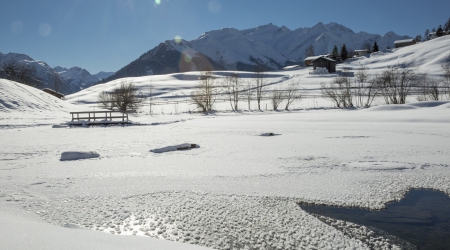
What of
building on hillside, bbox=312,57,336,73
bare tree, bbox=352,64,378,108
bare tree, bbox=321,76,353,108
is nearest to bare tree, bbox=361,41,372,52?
building on hillside, bbox=312,57,336,73

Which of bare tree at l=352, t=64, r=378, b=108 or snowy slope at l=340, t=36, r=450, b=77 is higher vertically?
snowy slope at l=340, t=36, r=450, b=77

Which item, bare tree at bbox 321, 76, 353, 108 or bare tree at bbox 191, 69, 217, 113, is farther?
bare tree at bbox 191, 69, 217, 113

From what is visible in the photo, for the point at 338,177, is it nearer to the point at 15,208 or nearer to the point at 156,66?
the point at 15,208

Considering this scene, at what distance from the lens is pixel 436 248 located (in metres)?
3.51

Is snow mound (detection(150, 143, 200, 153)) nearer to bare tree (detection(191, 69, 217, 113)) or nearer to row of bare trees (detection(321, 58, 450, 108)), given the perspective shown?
bare tree (detection(191, 69, 217, 113))

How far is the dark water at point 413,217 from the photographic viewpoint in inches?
148

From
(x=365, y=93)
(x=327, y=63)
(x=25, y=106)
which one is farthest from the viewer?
(x=327, y=63)

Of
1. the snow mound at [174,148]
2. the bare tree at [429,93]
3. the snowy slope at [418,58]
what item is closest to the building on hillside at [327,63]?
the snowy slope at [418,58]

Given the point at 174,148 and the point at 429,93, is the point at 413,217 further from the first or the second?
the point at 429,93

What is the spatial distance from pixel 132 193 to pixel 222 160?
3.36 metres

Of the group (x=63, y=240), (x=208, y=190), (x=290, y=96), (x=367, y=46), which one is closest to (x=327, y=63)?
(x=290, y=96)

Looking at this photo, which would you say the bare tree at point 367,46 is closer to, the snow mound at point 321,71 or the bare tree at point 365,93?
the snow mound at point 321,71

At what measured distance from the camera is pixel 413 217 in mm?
4414

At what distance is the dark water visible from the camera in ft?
12.4
